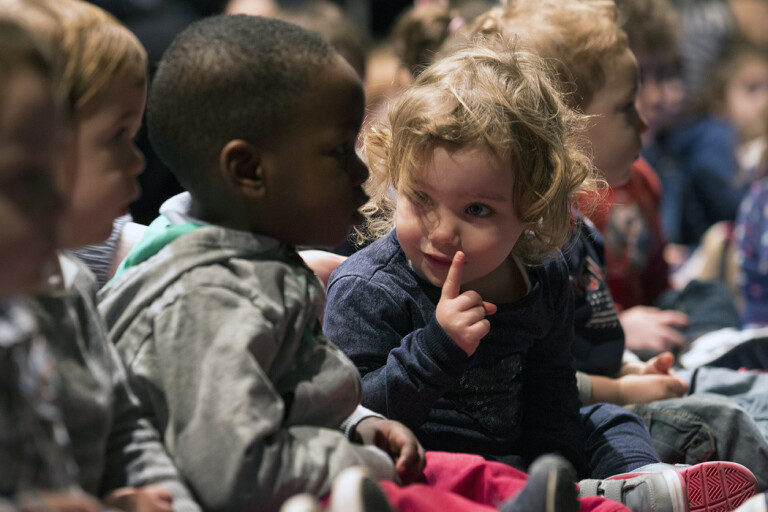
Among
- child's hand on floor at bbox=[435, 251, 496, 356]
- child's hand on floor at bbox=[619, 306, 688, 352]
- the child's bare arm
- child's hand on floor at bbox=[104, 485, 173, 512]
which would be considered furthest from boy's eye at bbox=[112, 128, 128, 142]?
child's hand on floor at bbox=[619, 306, 688, 352]

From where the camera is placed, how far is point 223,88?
1.03m

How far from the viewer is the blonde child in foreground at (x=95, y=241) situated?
919 mm

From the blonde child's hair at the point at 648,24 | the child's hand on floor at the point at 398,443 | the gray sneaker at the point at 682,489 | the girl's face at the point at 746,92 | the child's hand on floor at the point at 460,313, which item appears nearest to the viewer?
the child's hand on floor at the point at 398,443

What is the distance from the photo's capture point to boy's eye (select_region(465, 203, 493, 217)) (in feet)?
4.33

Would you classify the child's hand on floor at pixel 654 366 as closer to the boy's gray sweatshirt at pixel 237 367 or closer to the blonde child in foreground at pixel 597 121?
the blonde child in foreground at pixel 597 121

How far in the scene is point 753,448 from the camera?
5.31ft

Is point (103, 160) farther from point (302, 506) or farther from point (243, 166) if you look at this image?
point (302, 506)

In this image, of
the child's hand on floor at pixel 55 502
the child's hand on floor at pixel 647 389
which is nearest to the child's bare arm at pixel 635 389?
the child's hand on floor at pixel 647 389

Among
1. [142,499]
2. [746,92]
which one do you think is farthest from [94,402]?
[746,92]

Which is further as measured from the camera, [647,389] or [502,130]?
[647,389]

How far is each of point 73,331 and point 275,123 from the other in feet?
1.04

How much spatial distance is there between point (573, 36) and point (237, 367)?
1.13 m

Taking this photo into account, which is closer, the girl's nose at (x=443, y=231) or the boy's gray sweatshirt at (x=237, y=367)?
the boy's gray sweatshirt at (x=237, y=367)

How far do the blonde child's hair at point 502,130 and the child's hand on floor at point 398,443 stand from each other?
1.18ft
